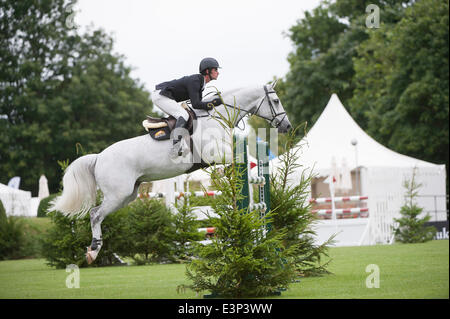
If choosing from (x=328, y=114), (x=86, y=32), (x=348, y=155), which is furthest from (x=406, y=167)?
(x=86, y=32)

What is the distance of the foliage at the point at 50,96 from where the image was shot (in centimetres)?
3155

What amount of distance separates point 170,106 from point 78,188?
1.48 metres

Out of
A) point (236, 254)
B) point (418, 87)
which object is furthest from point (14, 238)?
point (418, 87)

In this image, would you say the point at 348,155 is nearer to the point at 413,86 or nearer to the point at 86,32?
the point at 413,86

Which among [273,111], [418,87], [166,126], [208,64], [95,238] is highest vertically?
[418,87]

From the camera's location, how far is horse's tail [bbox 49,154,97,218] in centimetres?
686

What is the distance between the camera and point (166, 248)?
11.1 metres

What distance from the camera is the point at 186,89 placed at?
655cm

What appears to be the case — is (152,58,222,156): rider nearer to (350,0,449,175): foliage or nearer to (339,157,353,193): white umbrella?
(339,157,353,193): white umbrella

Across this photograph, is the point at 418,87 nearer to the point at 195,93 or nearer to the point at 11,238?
the point at 11,238

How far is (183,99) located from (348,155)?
1379 centimetres

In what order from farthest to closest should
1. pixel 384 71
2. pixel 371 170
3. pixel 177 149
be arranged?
pixel 384 71 → pixel 371 170 → pixel 177 149

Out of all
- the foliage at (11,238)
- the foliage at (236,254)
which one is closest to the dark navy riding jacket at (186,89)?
the foliage at (236,254)
